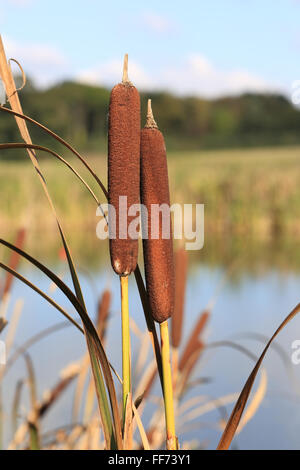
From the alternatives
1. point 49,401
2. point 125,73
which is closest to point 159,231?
point 125,73

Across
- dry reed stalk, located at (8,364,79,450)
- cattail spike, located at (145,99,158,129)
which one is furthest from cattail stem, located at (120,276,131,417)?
dry reed stalk, located at (8,364,79,450)

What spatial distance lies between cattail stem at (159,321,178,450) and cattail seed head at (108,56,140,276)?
0.08 metres

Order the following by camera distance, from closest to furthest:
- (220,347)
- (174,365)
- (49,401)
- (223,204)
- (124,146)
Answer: (124,146) < (174,365) < (49,401) < (220,347) < (223,204)

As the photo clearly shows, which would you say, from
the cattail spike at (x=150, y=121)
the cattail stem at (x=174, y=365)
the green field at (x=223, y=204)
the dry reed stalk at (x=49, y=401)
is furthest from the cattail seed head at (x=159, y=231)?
the green field at (x=223, y=204)

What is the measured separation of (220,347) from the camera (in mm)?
3322

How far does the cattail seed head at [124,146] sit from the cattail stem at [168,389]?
84 millimetres

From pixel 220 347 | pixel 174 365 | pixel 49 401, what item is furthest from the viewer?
pixel 220 347

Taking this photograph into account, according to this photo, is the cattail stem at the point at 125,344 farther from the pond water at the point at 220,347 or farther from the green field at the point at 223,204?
the green field at the point at 223,204

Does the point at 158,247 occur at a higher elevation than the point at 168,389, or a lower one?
higher

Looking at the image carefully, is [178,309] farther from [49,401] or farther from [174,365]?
[49,401]

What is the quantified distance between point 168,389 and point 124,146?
237 mm

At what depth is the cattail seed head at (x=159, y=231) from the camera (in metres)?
0.53
